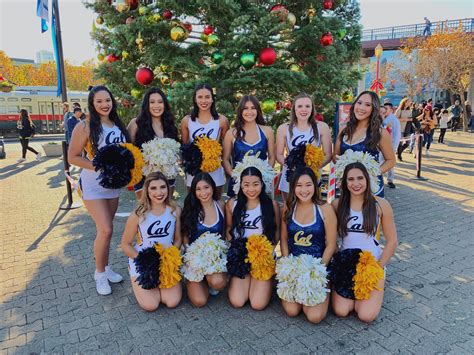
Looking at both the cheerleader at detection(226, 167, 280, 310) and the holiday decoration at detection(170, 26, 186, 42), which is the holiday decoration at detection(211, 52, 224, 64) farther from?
the cheerleader at detection(226, 167, 280, 310)

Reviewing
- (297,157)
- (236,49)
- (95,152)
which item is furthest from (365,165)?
(236,49)

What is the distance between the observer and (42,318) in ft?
10.4

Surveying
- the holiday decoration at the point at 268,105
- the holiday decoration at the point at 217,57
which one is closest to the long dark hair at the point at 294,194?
the holiday decoration at the point at 268,105

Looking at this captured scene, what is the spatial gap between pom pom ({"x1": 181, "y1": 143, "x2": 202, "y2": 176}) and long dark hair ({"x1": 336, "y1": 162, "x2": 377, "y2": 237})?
4.65ft

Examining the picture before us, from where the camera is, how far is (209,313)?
126 inches

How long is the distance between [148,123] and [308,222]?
1905mm

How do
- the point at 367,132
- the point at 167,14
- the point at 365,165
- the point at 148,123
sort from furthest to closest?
1. the point at 167,14
2. the point at 148,123
3. the point at 367,132
4. the point at 365,165

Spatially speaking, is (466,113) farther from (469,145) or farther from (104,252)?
(104,252)

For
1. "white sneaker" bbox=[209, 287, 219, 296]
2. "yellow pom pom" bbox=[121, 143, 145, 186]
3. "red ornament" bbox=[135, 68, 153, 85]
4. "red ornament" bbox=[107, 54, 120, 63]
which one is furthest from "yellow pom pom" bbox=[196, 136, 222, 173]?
"red ornament" bbox=[107, 54, 120, 63]

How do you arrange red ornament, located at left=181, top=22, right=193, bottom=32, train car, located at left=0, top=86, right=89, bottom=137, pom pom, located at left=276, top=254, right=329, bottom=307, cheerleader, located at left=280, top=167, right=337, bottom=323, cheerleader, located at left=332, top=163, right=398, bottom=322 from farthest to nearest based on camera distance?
train car, located at left=0, top=86, right=89, bottom=137
red ornament, located at left=181, top=22, right=193, bottom=32
cheerleader, located at left=280, top=167, right=337, bottom=323
cheerleader, located at left=332, top=163, right=398, bottom=322
pom pom, located at left=276, top=254, right=329, bottom=307

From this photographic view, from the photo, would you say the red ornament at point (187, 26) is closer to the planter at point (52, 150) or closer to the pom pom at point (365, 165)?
the pom pom at point (365, 165)

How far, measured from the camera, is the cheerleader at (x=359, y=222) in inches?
122

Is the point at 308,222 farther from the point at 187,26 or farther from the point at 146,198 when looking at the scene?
the point at 187,26

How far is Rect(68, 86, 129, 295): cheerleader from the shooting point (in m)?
3.46
